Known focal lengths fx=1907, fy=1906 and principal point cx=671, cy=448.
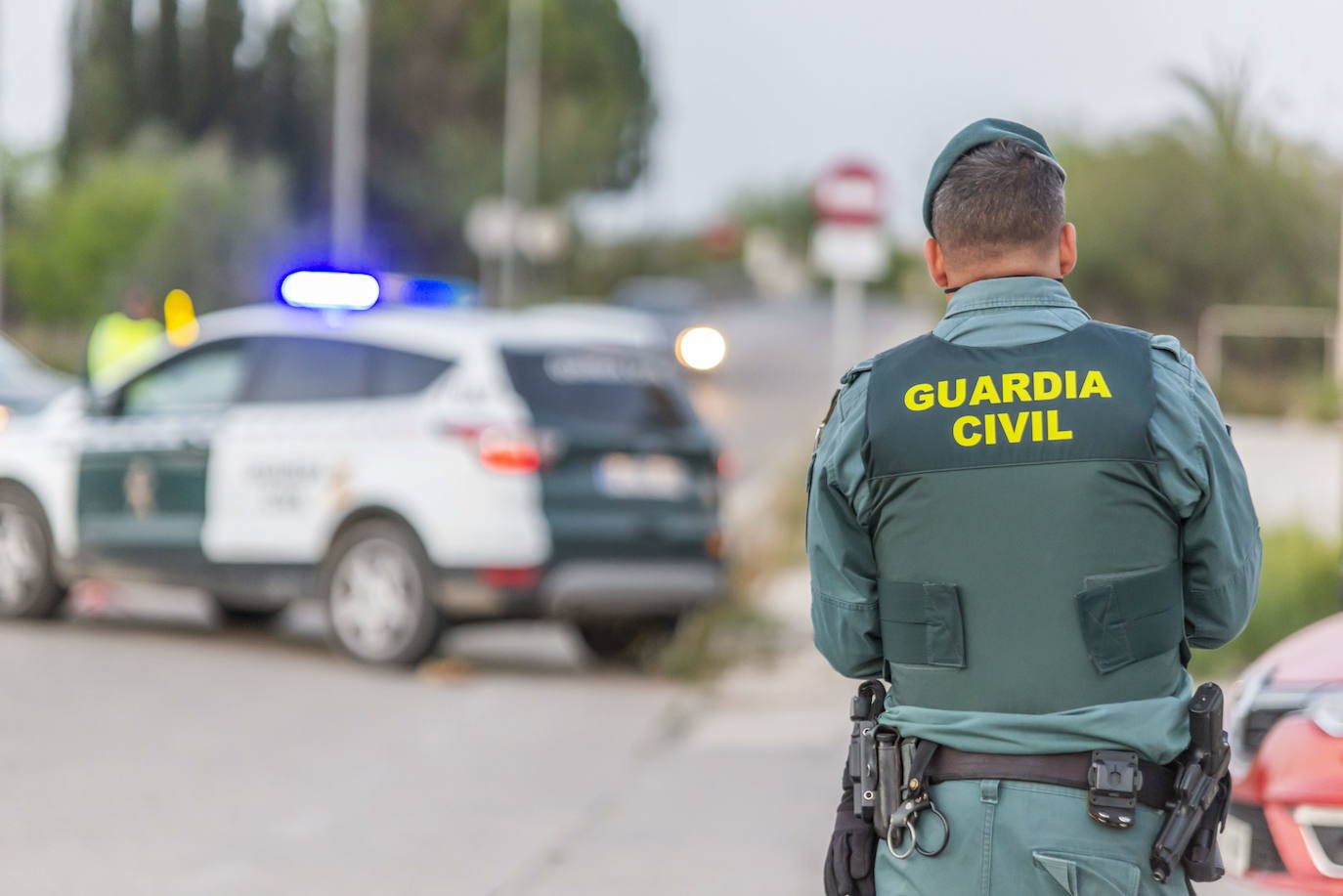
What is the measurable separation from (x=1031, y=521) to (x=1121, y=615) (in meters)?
0.18

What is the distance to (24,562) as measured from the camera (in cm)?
1084

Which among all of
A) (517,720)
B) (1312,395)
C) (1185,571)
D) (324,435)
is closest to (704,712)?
(517,720)

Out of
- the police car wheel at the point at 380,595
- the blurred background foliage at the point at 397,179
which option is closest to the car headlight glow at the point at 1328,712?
the police car wheel at the point at 380,595

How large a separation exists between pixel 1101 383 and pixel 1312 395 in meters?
16.8

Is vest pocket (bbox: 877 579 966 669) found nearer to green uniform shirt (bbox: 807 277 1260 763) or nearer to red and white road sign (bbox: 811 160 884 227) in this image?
green uniform shirt (bbox: 807 277 1260 763)

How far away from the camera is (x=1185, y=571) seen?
9.30 ft

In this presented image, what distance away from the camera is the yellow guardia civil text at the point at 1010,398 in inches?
108

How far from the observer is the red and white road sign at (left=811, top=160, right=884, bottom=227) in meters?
14.7

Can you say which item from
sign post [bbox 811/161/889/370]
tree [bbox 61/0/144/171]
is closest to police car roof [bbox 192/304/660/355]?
sign post [bbox 811/161/889/370]

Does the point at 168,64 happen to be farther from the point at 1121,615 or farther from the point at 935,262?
the point at 1121,615

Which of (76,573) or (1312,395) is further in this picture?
(1312,395)

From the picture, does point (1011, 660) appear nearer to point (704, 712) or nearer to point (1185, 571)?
point (1185, 571)

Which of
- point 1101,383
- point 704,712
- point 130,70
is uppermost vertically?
point 130,70

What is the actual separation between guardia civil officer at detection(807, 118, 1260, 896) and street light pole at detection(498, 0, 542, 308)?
4223cm
